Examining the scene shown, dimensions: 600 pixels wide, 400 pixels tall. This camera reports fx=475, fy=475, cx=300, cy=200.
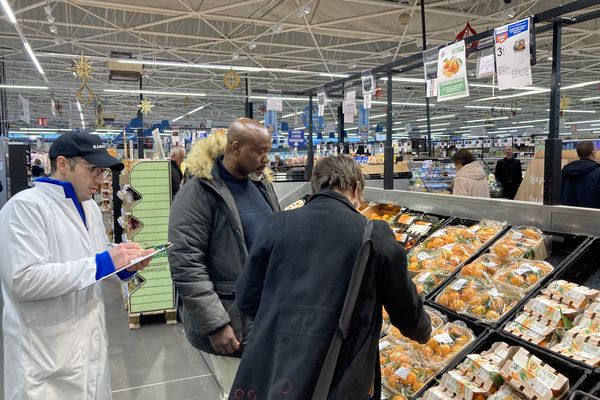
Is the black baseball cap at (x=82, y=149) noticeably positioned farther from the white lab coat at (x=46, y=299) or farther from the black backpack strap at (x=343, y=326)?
the black backpack strap at (x=343, y=326)

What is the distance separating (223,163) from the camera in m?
2.21

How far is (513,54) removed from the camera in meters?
2.73

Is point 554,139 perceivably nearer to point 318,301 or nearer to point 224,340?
point 318,301

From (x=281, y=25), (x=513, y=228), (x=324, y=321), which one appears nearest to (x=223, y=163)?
(x=324, y=321)

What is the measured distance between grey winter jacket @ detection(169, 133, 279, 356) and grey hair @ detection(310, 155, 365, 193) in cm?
63

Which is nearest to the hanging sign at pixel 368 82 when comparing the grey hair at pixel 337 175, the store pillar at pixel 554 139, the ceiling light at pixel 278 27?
the store pillar at pixel 554 139

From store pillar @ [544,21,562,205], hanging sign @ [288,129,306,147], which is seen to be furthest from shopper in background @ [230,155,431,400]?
hanging sign @ [288,129,306,147]

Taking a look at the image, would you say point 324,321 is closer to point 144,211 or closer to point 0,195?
point 144,211

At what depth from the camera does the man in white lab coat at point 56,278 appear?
73.1 inches

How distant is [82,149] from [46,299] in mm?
639

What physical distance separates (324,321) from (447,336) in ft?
3.64

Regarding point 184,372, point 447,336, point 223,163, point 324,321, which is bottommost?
point 184,372

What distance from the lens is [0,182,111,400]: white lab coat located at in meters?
1.85

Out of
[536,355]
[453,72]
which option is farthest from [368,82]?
[536,355]
